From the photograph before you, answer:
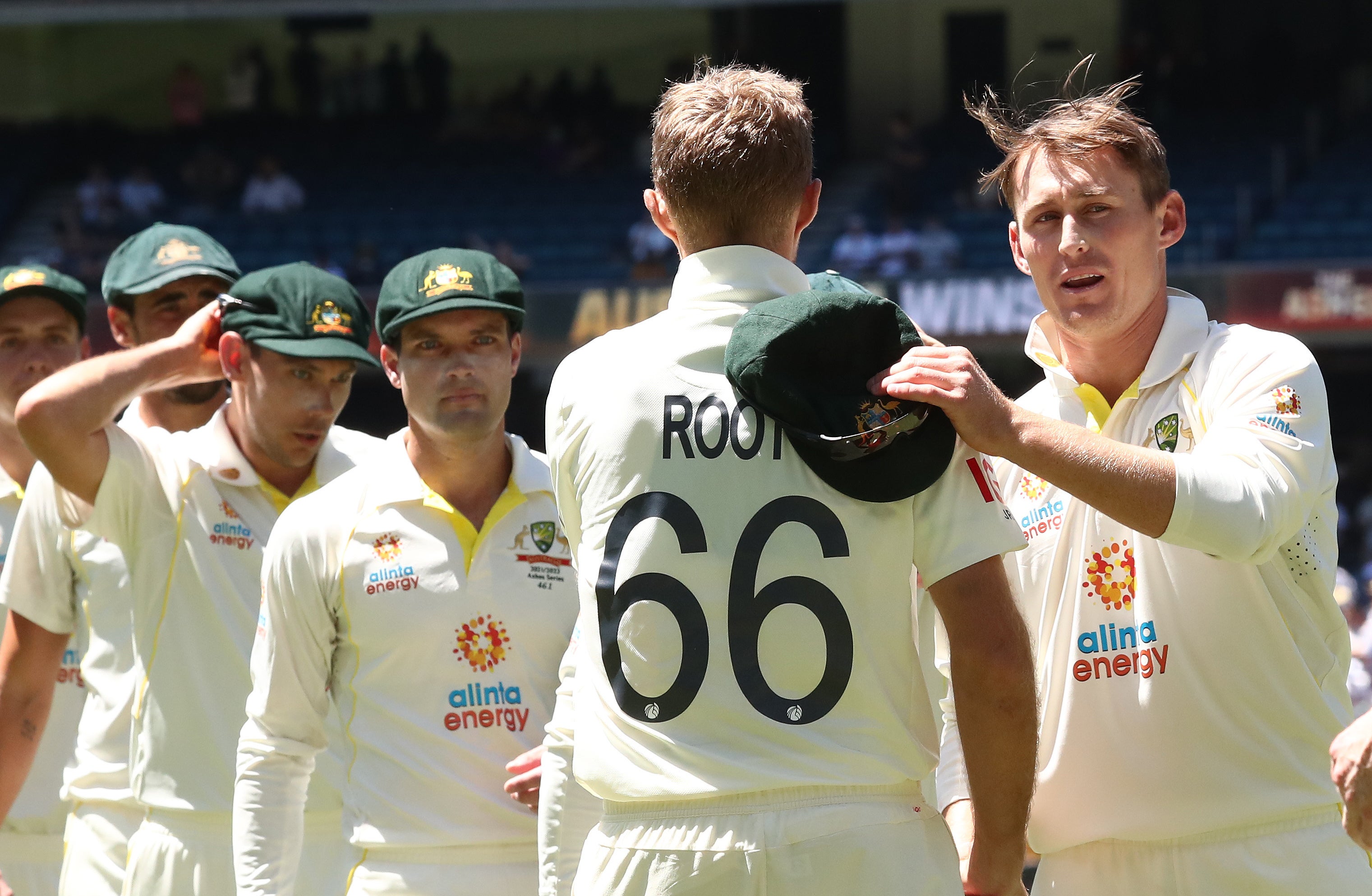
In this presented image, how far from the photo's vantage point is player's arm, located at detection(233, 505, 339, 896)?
299 centimetres

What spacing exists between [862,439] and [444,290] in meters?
1.39

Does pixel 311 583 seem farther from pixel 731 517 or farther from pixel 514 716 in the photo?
pixel 731 517

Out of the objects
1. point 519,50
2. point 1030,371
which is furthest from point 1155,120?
point 519,50

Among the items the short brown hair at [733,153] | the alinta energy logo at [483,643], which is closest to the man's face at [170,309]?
the alinta energy logo at [483,643]

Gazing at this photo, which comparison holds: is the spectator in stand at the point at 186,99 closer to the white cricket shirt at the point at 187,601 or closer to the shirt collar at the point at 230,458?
the shirt collar at the point at 230,458

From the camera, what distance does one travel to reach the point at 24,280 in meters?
4.38

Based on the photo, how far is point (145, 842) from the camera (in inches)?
141

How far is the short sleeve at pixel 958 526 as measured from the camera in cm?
213

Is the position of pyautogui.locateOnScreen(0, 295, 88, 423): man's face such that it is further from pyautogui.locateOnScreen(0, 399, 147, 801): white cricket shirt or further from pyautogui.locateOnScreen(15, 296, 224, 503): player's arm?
pyautogui.locateOnScreen(15, 296, 224, 503): player's arm

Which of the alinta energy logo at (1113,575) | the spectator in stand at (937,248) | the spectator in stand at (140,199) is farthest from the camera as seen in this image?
the spectator in stand at (140,199)

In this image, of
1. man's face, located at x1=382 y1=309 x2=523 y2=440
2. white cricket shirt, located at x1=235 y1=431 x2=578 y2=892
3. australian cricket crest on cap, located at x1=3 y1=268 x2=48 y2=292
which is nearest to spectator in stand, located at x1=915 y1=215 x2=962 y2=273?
australian cricket crest on cap, located at x1=3 y1=268 x2=48 y2=292

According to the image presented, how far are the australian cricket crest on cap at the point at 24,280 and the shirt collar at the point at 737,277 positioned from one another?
9.29 feet

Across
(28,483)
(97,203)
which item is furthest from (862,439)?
(97,203)

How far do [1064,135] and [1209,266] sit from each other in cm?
1245
